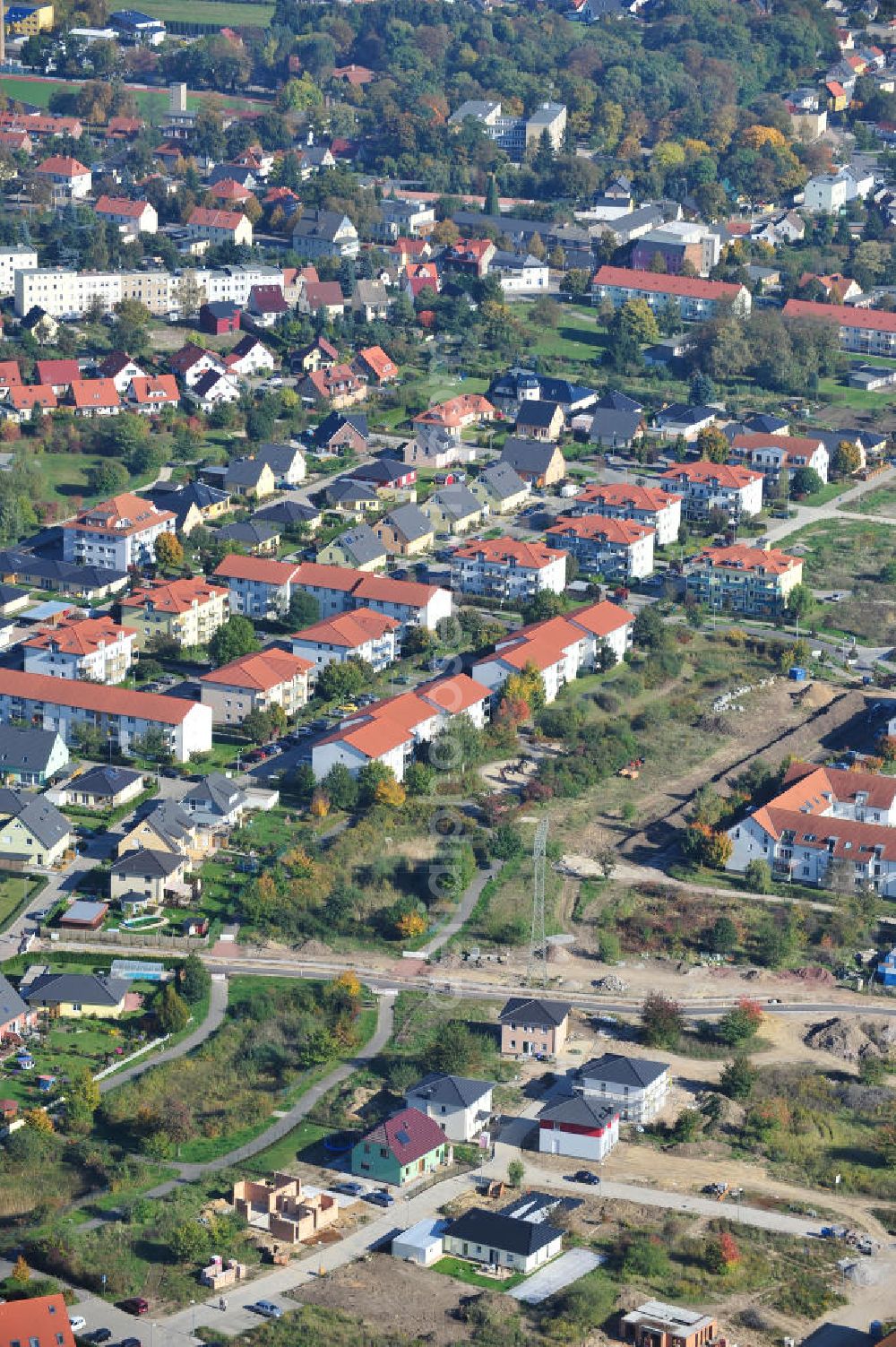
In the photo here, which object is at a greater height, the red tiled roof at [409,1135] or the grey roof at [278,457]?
the grey roof at [278,457]

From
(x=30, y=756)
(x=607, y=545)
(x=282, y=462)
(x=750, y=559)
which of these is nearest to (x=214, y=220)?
(x=282, y=462)

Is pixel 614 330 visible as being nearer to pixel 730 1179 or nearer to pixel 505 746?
pixel 505 746

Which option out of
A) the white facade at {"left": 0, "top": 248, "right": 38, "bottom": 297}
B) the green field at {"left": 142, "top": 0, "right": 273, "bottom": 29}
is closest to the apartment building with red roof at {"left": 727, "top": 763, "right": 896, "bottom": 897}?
the white facade at {"left": 0, "top": 248, "right": 38, "bottom": 297}

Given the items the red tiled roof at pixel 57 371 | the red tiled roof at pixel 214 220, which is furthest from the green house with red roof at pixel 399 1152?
the red tiled roof at pixel 214 220

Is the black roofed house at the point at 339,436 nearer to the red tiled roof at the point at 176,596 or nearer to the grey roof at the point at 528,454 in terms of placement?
the grey roof at the point at 528,454

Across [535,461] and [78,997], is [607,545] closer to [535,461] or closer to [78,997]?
[535,461]

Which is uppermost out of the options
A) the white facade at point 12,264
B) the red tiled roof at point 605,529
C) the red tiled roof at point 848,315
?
the white facade at point 12,264
